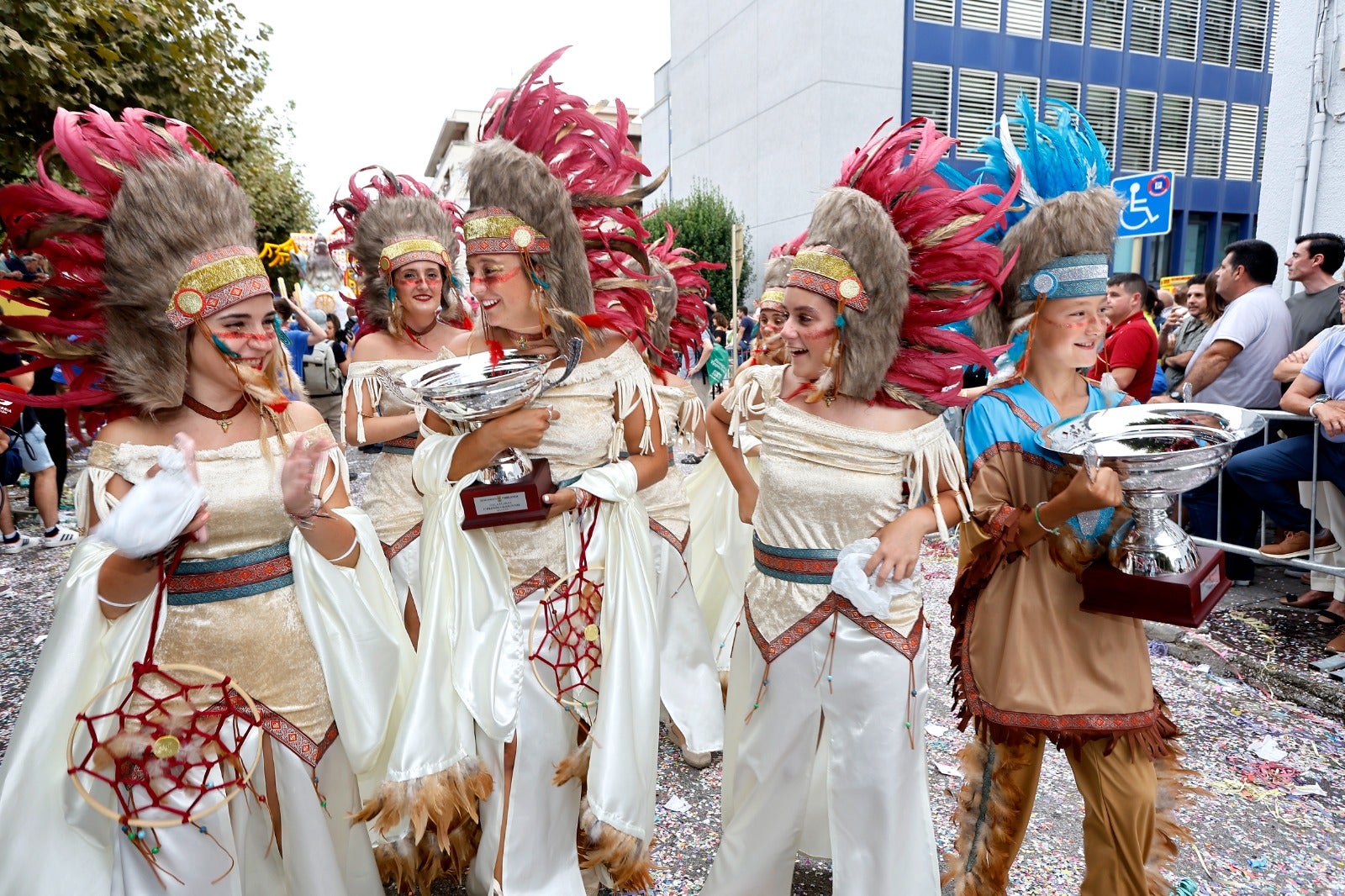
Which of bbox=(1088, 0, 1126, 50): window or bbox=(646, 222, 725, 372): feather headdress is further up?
bbox=(1088, 0, 1126, 50): window

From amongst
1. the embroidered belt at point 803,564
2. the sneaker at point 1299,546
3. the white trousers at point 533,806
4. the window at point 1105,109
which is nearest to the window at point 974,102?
the window at point 1105,109

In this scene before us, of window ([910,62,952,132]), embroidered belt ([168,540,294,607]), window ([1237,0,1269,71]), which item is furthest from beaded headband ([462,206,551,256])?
window ([1237,0,1269,71])

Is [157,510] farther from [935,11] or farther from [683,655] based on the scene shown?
[935,11]

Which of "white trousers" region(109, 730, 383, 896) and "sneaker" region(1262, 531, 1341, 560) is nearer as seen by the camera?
"white trousers" region(109, 730, 383, 896)

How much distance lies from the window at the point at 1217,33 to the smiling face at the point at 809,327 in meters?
25.9

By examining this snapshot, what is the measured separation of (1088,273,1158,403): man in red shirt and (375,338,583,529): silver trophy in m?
4.16

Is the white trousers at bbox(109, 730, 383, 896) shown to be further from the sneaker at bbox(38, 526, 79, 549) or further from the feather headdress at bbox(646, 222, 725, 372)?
the sneaker at bbox(38, 526, 79, 549)

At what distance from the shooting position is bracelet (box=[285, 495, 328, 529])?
1930mm

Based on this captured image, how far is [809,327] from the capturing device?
223 cm

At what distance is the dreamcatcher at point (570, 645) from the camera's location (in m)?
2.44

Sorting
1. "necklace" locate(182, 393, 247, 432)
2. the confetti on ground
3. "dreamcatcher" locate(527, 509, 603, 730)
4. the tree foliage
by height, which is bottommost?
the confetti on ground

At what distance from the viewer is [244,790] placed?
6.55 feet

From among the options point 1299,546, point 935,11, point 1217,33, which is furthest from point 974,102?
point 1299,546

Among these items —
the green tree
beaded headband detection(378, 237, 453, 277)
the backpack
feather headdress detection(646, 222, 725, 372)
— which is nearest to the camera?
beaded headband detection(378, 237, 453, 277)
